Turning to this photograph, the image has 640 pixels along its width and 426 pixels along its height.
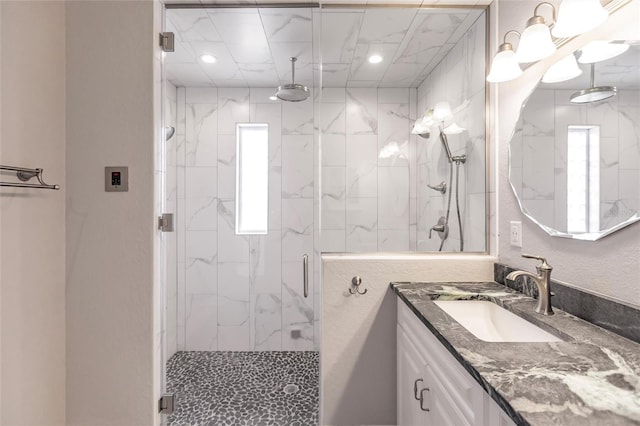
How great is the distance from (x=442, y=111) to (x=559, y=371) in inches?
59.7

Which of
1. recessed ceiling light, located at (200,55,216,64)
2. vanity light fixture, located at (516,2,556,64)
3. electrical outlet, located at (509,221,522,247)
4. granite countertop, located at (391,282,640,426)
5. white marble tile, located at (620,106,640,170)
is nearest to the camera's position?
granite countertop, located at (391,282,640,426)

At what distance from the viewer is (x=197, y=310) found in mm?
2816

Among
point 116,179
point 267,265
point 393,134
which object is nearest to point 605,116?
point 393,134

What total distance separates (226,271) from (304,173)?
3.46ft

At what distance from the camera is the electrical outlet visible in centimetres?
156

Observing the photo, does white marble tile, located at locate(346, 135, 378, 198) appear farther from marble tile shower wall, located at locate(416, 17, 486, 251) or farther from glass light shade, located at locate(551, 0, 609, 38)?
glass light shade, located at locate(551, 0, 609, 38)

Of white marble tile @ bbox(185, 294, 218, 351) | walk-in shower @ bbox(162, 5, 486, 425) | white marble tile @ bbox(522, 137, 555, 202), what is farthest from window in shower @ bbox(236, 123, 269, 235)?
white marble tile @ bbox(522, 137, 555, 202)

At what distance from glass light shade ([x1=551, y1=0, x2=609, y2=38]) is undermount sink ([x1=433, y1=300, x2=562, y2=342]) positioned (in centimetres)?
99

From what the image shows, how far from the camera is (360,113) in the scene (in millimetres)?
1935

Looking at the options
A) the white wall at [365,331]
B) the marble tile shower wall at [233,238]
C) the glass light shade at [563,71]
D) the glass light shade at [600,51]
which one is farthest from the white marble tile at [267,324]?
the glass light shade at [600,51]

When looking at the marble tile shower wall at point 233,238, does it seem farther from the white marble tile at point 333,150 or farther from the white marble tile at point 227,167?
the white marble tile at point 333,150

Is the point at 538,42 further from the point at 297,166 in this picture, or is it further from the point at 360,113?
the point at 297,166

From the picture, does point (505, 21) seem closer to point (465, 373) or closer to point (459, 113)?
point (459, 113)

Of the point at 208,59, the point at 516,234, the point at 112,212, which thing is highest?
the point at 208,59
